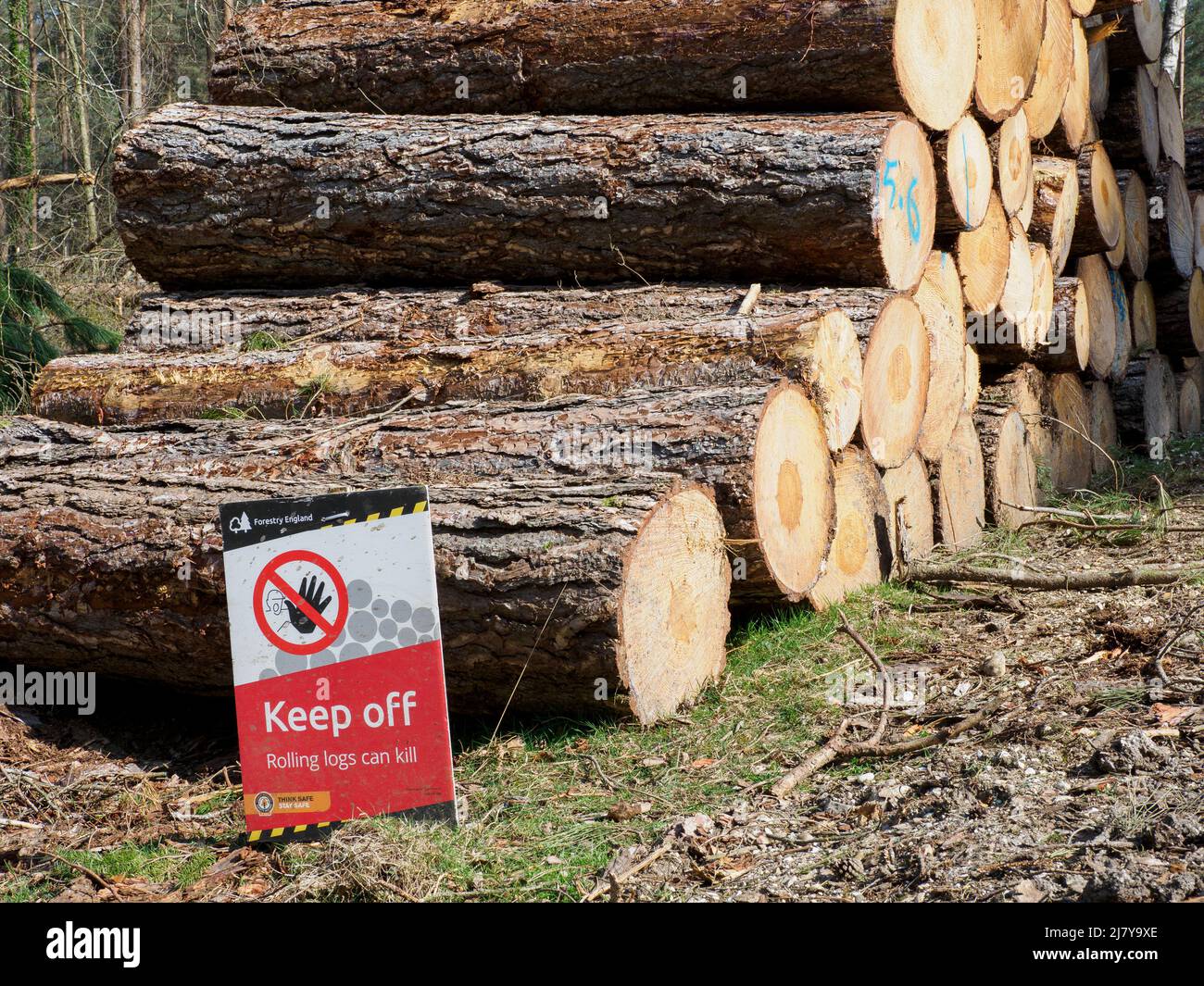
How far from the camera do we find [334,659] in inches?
128

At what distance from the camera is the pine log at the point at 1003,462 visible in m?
6.46

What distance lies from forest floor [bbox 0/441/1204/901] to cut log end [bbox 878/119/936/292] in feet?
5.58

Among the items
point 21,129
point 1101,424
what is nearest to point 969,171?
point 1101,424

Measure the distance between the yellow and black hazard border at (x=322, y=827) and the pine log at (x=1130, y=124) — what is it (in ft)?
26.8

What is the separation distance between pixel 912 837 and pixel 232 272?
4.64 meters

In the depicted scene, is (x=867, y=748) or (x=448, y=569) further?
(x=448, y=569)

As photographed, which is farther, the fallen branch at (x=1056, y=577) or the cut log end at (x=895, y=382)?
the cut log end at (x=895, y=382)

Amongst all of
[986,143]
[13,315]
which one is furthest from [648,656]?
[13,315]

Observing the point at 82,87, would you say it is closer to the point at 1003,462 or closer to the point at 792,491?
the point at 1003,462

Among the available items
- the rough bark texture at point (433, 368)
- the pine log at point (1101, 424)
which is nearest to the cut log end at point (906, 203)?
the rough bark texture at point (433, 368)

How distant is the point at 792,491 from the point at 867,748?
1195 millimetres

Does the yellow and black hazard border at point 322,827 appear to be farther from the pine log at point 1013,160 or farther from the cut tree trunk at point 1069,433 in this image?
the cut tree trunk at point 1069,433
